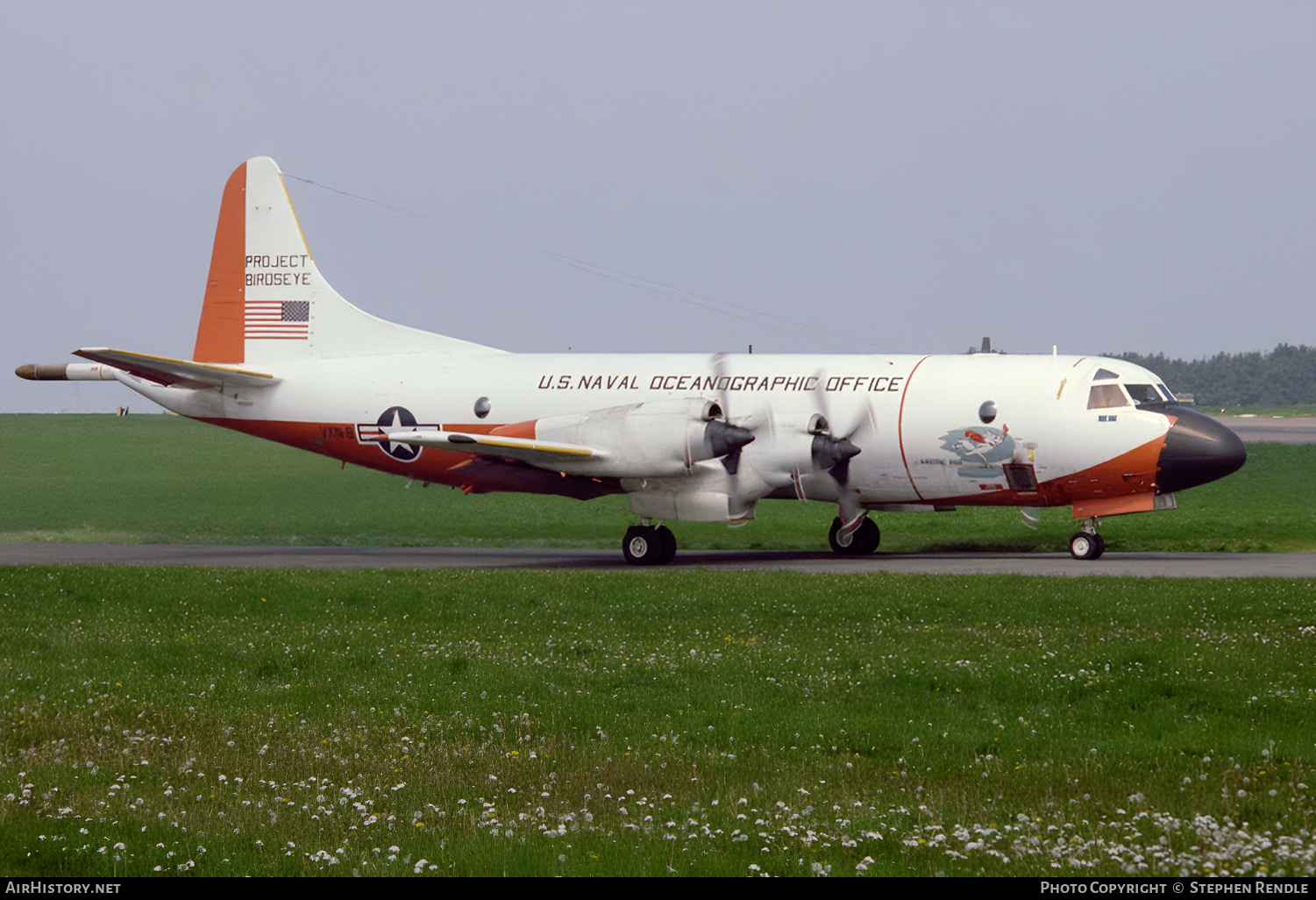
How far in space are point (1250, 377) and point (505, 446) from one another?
527 feet

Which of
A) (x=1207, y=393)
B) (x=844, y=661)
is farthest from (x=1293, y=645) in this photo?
(x=1207, y=393)

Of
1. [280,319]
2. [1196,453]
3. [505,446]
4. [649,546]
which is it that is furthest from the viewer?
[280,319]

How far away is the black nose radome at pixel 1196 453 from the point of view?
994 inches

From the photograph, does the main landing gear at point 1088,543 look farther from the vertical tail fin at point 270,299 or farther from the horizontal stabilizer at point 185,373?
the horizontal stabilizer at point 185,373

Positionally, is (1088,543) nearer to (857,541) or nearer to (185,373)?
(857,541)

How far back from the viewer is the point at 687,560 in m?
29.3

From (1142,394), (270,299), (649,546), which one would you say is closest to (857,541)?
(649,546)

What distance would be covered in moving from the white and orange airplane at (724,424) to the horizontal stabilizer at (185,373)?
6 centimetres

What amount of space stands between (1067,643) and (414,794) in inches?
361

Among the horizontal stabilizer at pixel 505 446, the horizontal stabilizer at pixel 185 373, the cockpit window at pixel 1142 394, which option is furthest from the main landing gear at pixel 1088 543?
the horizontal stabilizer at pixel 185 373

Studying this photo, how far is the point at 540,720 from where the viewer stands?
1232 cm

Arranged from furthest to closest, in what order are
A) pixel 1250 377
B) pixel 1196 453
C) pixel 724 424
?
pixel 1250 377 < pixel 724 424 < pixel 1196 453
